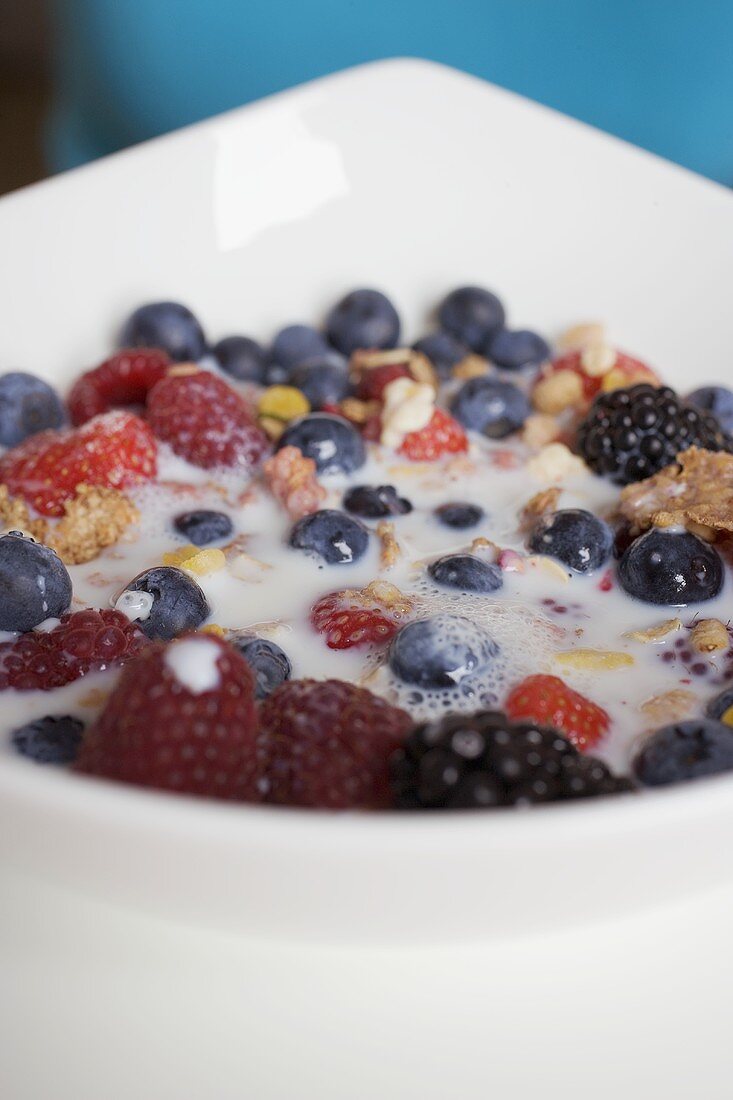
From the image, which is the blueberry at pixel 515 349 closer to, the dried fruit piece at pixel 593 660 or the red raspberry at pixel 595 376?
the red raspberry at pixel 595 376

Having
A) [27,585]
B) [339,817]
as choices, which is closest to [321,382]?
[27,585]

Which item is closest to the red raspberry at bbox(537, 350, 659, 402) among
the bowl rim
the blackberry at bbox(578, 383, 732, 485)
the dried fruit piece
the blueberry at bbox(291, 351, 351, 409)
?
the blackberry at bbox(578, 383, 732, 485)

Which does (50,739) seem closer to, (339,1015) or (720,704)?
(339,1015)

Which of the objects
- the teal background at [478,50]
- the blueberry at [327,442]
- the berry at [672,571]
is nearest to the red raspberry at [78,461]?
the blueberry at [327,442]

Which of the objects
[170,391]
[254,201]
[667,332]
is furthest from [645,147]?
[170,391]

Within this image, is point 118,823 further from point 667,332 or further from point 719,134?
point 719,134

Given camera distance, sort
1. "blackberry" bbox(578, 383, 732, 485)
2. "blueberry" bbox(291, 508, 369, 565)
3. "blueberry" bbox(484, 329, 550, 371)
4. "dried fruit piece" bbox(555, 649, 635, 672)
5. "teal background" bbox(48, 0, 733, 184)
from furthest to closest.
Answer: "teal background" bbox(48, 0, 733, 184) < "blueberry" bbox(484, 329, 550, 371) < "blackberry" bbox(578, 383, 732, 485) < "blueberry" bbox(291, 508, 369, 565) < "dried fruit piece" bbox(555, 649, 635, 672)

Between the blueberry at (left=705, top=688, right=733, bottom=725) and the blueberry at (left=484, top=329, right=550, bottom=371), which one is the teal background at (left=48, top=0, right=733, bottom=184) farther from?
the blueberry at (left=705, top=688, right=733, bottom=725)
